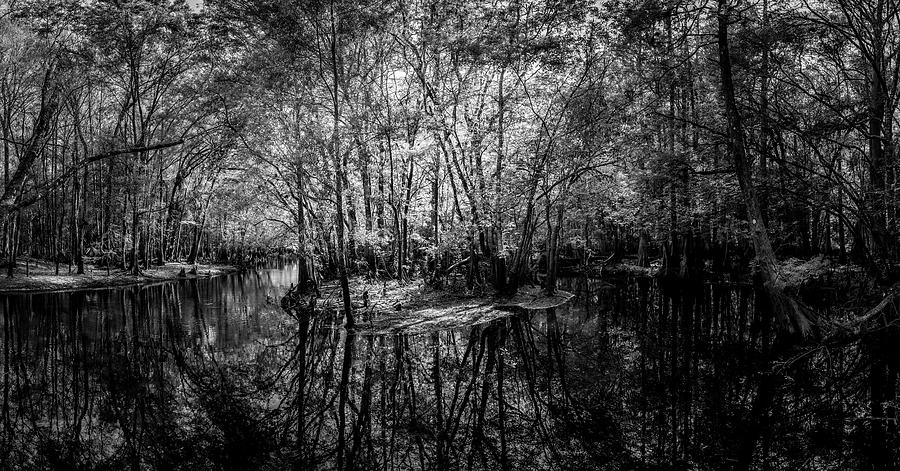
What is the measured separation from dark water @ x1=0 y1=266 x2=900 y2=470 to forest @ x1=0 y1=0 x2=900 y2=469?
379mm

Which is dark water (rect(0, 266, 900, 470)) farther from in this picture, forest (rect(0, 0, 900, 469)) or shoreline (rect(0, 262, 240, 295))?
shoreline (rect(0, 262, 240, 295))

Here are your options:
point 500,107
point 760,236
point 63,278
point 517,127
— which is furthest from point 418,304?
point 63,278

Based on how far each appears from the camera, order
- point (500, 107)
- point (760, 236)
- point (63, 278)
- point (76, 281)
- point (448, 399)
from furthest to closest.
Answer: point (76, 281) < point (63, 278) < point (500, 107) < point (760, 236) < point (448, 399)

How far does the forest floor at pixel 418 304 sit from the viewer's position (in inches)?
626

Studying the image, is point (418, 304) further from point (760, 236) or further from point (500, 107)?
point (760, 236)

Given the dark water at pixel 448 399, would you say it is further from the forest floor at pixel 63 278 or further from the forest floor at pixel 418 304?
the forest floor at pixel 63 278

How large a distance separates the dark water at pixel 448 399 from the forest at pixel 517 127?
1.24 feet

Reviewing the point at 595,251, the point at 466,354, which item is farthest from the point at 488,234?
the point at 595,251

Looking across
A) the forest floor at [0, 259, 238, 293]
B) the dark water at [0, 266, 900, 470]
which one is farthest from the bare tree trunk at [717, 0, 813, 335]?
the forest floor at [0, 259, 238, 293]

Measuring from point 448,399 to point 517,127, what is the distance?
14875 millimetres

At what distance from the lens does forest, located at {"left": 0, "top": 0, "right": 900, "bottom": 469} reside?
13103mm

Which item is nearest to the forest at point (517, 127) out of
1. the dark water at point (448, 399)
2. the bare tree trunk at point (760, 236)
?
the bare tree trunk at point (760, 236)

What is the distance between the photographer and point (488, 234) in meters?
21.2

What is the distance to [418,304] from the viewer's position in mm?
18641
